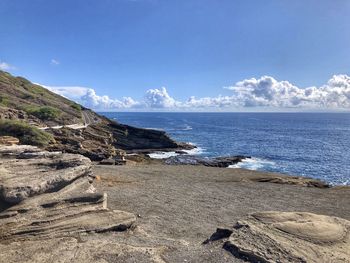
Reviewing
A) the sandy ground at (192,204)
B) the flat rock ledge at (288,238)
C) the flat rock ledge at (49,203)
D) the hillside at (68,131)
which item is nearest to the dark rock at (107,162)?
the hillside at (68,131)

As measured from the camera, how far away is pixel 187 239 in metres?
20.4

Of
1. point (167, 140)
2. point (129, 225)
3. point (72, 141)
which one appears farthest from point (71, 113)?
point (129, 225)

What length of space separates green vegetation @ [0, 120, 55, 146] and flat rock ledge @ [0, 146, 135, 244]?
118 feet

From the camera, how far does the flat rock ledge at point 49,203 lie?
18.1 meters

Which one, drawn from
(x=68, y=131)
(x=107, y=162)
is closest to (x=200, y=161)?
(x=107, y=162)

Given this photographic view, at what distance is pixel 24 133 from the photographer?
58781 mm

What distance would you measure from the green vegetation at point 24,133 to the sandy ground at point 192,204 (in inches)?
803

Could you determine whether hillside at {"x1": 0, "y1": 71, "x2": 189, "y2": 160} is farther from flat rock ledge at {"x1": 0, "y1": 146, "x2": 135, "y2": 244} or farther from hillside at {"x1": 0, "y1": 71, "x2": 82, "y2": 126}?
flat rock ledge at {"x1": 0, "y1": 146, "x2": 135, "y2": 244}

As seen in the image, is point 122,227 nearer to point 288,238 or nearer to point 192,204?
point 288,238

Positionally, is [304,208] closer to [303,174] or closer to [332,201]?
[332,201]

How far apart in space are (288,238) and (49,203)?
37.2 feet

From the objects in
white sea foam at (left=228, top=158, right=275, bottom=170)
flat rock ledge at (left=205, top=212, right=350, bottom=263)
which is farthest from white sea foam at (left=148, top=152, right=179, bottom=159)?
flat rock ledge at (left=205, top=212, right=350, bottom=263)

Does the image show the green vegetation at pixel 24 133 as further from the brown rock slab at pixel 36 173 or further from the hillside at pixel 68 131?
the brown rock slab at pixel 36 173

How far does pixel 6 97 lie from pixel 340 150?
8609cm
